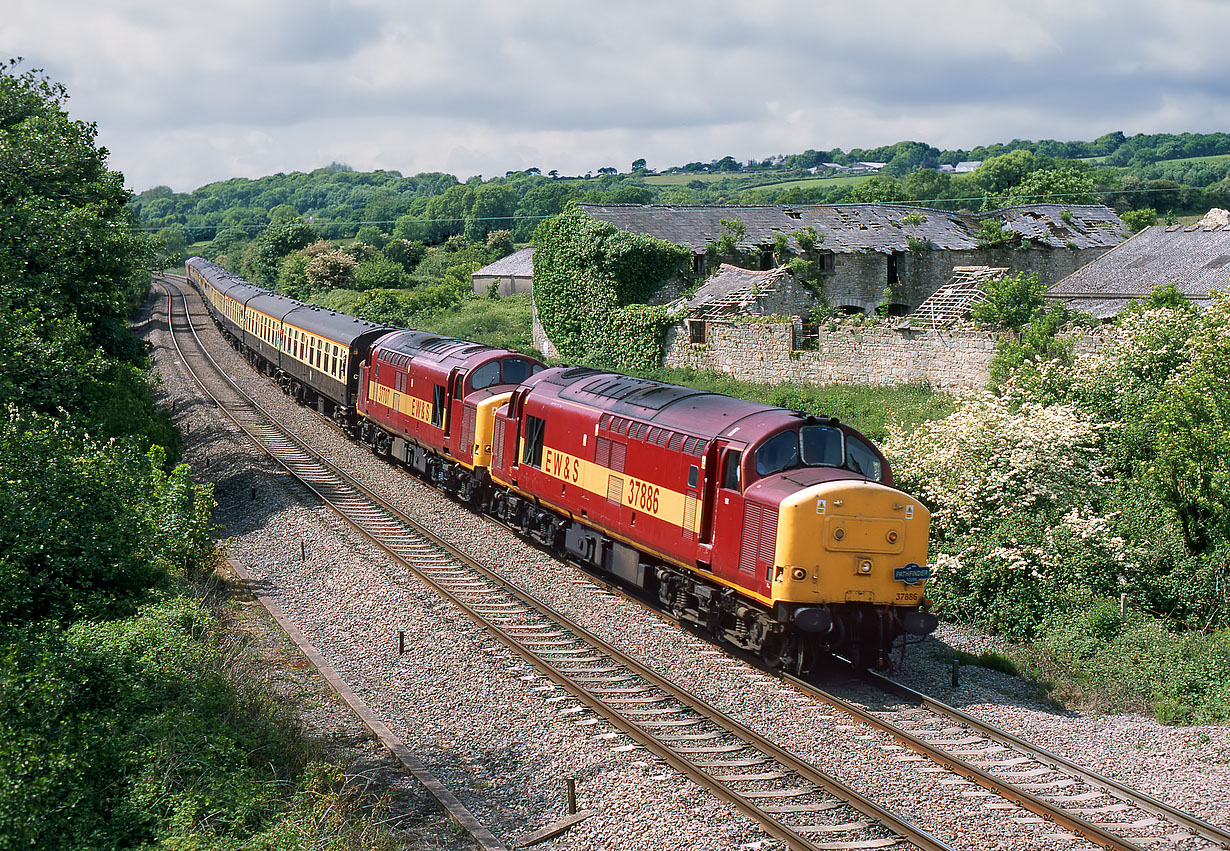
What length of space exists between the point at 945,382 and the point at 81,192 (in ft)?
67.2

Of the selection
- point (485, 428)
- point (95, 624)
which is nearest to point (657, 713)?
point (95, 624)

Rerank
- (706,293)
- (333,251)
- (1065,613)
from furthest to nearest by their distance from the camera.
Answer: (333,251) < (706,293) < (1065,613)

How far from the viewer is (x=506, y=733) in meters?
12.5

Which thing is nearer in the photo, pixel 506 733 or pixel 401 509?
pixel 506 733

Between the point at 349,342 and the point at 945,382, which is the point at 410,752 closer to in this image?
the point at 945,382

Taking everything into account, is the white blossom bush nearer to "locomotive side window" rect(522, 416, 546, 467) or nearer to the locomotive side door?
the locomotive side door

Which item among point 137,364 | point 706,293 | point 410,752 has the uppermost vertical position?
point 706,293

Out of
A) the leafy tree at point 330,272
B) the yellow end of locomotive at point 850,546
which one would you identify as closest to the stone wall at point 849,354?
the yellow end of locomotive at point 850,546

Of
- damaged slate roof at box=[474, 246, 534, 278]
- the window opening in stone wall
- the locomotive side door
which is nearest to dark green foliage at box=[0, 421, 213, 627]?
the locomotive side door

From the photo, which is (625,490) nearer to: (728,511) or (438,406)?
(728,511)

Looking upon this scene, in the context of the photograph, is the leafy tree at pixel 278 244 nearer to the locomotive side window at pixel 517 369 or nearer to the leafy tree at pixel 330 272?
the leafy tree at pixel 330 272

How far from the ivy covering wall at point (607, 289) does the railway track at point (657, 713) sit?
1438cm

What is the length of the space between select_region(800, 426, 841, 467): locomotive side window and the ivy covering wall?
2091cm

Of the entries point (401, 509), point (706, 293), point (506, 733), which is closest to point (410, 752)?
point (506, 733)
